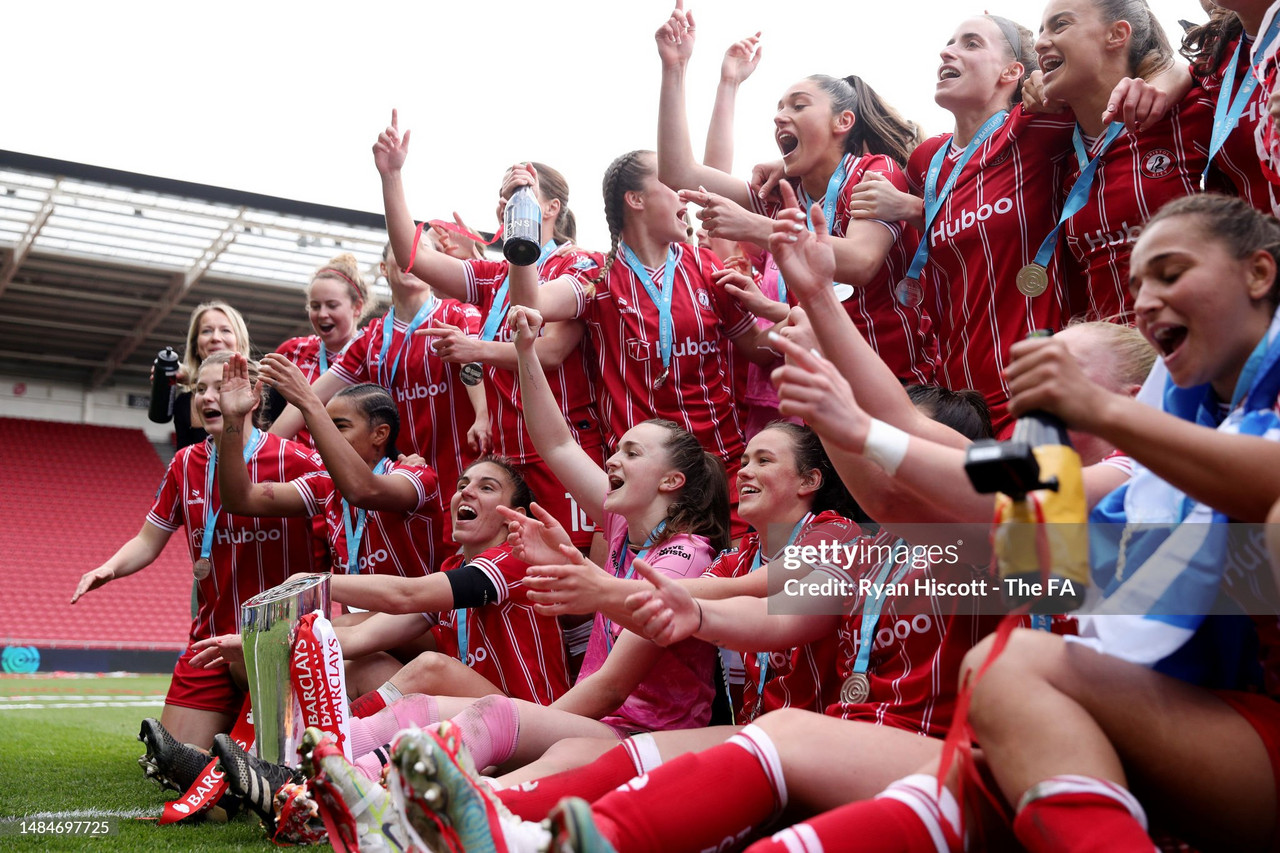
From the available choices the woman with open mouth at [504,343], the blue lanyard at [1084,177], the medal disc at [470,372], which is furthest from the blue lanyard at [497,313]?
the blue lanyard at [1084,177]

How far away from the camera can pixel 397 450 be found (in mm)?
5453

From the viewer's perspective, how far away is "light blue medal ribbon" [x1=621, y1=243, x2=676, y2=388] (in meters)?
4.24

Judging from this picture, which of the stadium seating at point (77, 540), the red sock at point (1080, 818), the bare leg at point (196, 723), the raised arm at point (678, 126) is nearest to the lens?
the red sock at point (1080, 818)

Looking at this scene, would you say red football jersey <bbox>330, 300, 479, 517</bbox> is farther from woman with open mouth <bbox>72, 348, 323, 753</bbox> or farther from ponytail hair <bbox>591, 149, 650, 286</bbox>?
ponytail hair <bbox>591, 149, 650, 286</bbox>

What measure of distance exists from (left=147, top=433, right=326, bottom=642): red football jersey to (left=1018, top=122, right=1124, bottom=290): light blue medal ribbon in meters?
3.60

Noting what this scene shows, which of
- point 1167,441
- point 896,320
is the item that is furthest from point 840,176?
point 1167,441

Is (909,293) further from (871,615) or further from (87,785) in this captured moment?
(87,785)

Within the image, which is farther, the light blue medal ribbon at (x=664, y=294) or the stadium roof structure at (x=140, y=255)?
the stadium roof structure at (x=140, y=255)

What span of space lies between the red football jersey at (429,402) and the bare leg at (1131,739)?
385 cm

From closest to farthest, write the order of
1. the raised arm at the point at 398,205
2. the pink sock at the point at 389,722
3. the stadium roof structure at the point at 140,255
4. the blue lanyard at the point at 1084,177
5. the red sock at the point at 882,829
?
the red sock at the point at 882,829 < the blue lanyard at the point at 1084,177 < the pink sock at the point at 389,722 < the raised arm at the point at 398,205 < the stadium roof structure at the point at 140,255

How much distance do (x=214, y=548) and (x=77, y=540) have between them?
20300 mm

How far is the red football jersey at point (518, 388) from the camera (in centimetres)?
467

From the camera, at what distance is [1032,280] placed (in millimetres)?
3242

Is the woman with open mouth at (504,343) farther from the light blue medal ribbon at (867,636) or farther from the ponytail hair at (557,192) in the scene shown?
the light blue medal ribbon at (867,636)
